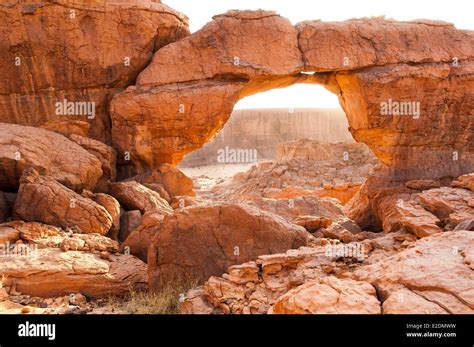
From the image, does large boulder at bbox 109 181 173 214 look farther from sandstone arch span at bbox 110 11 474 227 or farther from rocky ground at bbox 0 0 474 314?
sandstone arch span at bbox 110 11 474 227

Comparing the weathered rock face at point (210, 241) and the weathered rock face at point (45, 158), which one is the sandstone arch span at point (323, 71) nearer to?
the weathered rock face at point (45, 158)

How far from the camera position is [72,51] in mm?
9125

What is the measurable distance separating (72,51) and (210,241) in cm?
607

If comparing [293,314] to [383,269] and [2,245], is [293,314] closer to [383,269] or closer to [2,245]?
[383,269]

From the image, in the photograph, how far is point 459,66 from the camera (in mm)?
9602

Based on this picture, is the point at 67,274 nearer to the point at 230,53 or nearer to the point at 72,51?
the point at 72,51

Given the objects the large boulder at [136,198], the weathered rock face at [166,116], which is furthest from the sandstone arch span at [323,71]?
the large boulder at [136,198]

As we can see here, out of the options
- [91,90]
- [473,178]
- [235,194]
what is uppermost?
[91,90]

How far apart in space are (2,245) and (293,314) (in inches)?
178

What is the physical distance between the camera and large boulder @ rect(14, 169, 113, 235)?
6633 mm

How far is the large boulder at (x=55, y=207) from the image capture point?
663 centimetres

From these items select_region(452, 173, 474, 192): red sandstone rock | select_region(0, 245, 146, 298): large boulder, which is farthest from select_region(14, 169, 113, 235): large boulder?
select_region(452, 173, 474, 192): red sandstone rock

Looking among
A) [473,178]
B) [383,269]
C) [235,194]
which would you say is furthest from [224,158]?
[383,269]

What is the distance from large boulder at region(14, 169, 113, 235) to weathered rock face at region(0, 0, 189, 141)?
2.88 metres
